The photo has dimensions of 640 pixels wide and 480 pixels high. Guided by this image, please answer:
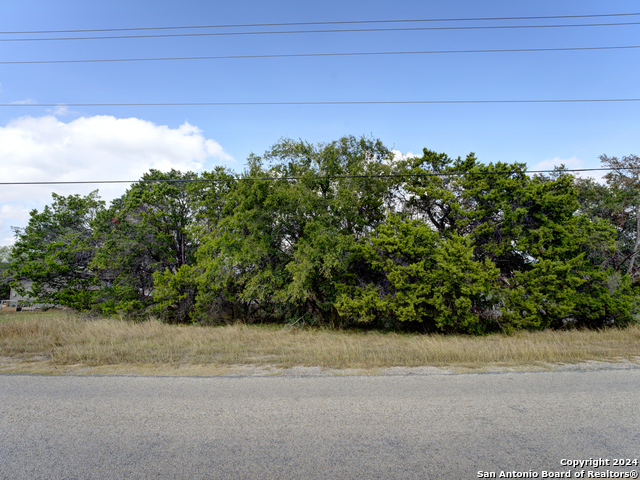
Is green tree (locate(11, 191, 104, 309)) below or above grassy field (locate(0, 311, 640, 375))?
above

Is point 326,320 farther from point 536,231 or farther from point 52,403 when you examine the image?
point 52,403

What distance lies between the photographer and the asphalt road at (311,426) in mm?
3344

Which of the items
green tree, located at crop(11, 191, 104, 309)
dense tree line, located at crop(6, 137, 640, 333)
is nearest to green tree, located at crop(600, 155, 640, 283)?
dense tree line, located at crop(6, 137, 640, 333)

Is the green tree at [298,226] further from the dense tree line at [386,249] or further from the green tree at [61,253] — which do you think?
the green tree at [61,253]

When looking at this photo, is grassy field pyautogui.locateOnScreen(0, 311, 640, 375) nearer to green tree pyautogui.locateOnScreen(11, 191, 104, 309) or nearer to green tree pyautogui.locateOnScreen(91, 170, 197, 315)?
green tree pyautogui.locateOnScreen(91, 170, 197, 315)

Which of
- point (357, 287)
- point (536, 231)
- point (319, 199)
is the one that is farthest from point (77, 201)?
point (536, 231)

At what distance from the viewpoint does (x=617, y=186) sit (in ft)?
62.1

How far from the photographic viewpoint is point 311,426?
4.21 meters

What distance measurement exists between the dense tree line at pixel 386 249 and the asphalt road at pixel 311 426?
772 cm

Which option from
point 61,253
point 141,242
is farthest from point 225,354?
point 61,253

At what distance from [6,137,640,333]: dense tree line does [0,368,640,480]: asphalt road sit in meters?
7.72

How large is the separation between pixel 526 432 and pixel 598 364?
4.83 metres

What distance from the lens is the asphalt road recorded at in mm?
3344

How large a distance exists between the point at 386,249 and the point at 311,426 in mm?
10501
